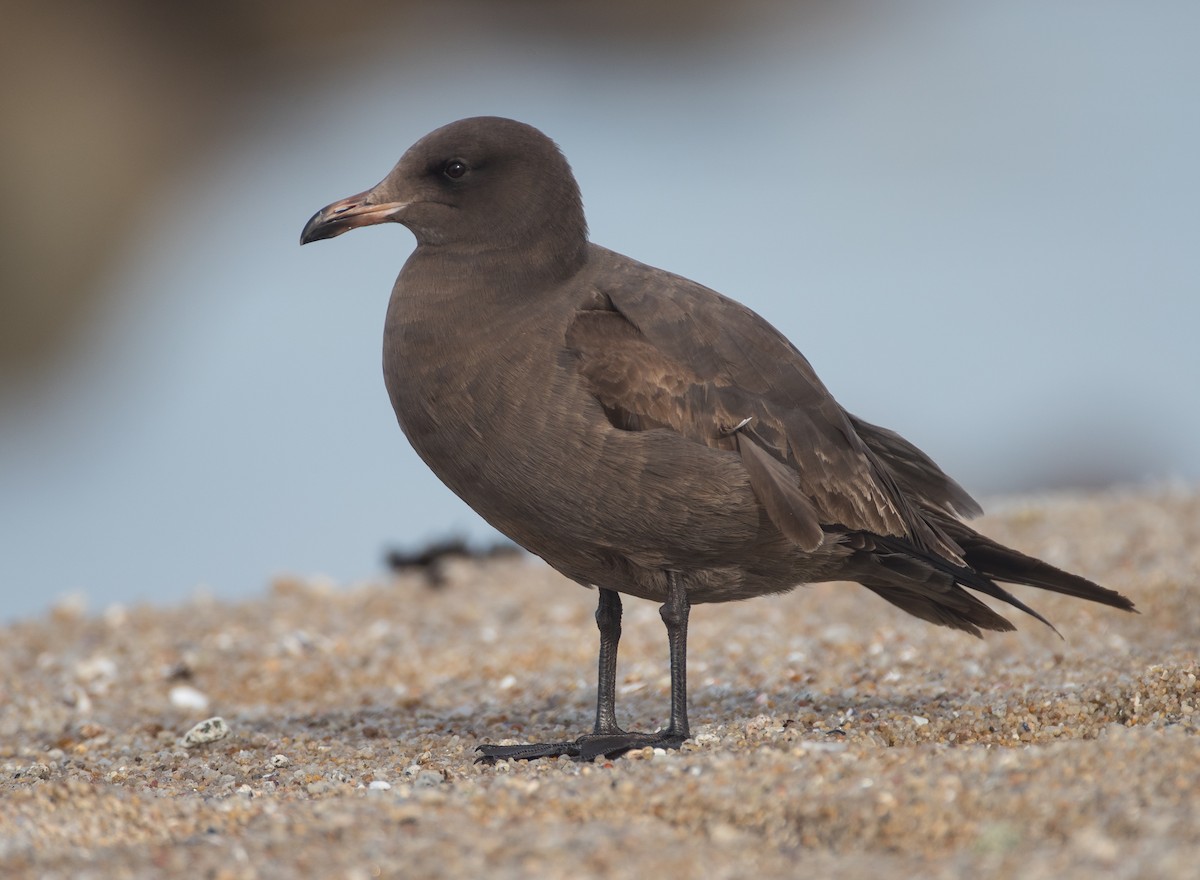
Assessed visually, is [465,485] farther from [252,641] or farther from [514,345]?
[252,641]

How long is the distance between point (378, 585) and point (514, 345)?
538 cm

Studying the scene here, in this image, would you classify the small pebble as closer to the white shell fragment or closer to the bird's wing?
the white shell fragment

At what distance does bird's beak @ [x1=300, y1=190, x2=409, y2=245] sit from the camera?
5.64 meters

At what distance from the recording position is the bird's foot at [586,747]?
16.9 feet

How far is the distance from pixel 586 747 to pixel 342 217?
2.34 meters

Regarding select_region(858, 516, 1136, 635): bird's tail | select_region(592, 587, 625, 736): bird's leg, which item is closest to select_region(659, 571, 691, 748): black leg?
select_region(592, 587, 625, 736): bird's leg

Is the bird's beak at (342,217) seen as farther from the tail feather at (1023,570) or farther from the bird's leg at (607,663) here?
the tail feather at (1023,570)

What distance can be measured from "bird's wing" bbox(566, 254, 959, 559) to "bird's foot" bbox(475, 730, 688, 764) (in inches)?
36.4

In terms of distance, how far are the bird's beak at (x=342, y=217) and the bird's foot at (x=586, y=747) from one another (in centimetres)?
216

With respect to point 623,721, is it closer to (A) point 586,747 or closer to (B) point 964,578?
(A) point 586,747

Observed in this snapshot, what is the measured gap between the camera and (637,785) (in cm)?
402

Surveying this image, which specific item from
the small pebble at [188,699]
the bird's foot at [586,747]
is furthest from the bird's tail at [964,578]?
the small pebble at [188,699]

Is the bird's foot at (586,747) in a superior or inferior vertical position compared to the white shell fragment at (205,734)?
superior

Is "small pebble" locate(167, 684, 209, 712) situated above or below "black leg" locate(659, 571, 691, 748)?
below
